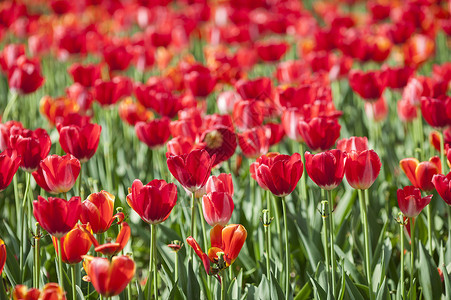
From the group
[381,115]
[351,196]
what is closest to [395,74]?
[381,115]

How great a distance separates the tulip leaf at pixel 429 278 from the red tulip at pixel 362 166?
0.35 m

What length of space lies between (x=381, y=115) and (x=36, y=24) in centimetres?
352

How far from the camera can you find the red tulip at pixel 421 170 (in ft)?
5.65

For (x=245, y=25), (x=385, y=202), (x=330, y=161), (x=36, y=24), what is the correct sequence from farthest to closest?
1. (x=36, y=24)
2. (x=245, y=25)
3. (x=385, y=202)
4. (x=330, y=161)

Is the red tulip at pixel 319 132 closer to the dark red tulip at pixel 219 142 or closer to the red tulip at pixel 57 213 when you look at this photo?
the dark red tulip at pixel 219 142

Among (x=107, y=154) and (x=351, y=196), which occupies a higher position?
(x=107, y=154)

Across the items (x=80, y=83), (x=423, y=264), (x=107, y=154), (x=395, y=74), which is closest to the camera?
(x=423, y=264)

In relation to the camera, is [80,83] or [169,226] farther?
[80,83]

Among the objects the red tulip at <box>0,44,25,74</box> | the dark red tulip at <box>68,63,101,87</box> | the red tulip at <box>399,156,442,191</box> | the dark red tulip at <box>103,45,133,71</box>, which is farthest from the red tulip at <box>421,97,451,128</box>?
the red tulip at <box>0,44,25,74</box>

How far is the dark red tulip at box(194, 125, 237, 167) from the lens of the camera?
1.96 metres

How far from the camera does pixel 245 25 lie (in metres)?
4.84

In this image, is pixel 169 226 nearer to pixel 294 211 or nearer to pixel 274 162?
pixel 294 211

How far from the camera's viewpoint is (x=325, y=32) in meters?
4.08

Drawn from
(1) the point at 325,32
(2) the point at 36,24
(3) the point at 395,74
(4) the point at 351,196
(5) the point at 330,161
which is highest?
(2) the point at 36,24
